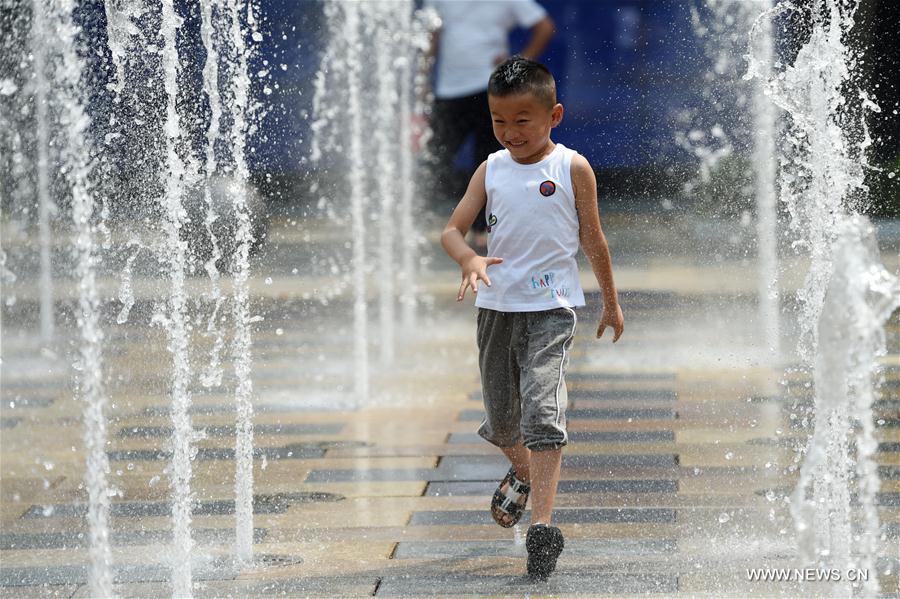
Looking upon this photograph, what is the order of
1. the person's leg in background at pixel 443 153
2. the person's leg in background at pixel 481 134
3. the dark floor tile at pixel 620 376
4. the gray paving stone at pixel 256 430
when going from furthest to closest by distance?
the person's leg in background at pixel 443 153 < the person's leg in background at pixel 481 134 < the dark floor tile at pixel 620 376 < the gray paving stone at pixel 256 430

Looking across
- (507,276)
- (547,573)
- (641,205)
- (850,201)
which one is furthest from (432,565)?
(641,205)

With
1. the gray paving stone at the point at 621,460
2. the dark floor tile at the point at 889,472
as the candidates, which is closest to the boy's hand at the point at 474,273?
the gray paving stone at the point at 621,460

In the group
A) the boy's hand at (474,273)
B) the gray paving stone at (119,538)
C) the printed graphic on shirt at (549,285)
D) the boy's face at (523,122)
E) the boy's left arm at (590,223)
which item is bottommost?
the gray paving stone at (119,538)

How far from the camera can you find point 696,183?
12891 mm

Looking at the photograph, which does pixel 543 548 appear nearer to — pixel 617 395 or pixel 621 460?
pixel 621 460

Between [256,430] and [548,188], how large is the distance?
228 cm

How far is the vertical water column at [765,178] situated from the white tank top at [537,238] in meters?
4.82

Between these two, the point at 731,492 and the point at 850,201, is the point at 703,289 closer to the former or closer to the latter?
the point at 850,201

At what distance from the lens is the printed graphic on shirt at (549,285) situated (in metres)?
3.60

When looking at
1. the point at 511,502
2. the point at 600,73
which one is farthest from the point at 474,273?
the point at 600,73

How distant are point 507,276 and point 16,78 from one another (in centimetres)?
619

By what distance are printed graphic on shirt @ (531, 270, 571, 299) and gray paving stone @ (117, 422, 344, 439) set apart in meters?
2.05

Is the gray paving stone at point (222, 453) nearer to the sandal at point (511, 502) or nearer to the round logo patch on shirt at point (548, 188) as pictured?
the sandal at point (511, 502)

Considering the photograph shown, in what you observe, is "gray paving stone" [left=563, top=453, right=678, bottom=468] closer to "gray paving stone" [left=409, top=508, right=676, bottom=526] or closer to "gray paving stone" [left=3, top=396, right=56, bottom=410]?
"gray paving stone" [left=409, top=508, right=676, bottom=526]
